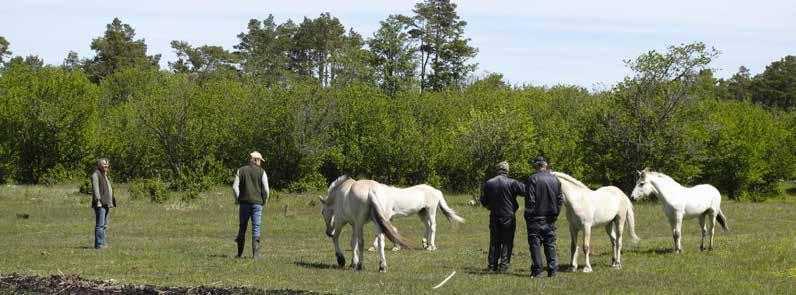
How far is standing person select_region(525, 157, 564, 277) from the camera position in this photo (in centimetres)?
1622

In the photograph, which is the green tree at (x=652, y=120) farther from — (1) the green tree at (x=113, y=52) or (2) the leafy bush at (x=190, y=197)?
(1) the green tree at (x=113, y=52)

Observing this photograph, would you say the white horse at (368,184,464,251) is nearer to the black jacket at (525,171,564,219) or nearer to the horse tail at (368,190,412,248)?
the horse tail at (368,190,412,248)

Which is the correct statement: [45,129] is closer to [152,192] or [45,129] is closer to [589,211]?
[152,192]

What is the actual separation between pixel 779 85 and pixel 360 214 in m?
130

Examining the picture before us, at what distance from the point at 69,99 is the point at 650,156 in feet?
139

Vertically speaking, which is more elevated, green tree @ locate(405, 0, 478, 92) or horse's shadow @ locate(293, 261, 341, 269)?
green tree @ locate(405, 0, 478, 92)

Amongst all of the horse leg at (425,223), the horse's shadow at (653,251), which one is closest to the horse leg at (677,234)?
the horse's shadow at (653,251)

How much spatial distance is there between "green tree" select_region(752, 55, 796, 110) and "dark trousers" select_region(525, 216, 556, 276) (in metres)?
124

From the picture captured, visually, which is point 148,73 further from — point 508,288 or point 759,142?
point 508,288

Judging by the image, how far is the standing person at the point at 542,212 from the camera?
16.2 m

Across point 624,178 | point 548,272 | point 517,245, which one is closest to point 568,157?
point 624,178

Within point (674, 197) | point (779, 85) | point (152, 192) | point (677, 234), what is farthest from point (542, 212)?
point (779, 85)

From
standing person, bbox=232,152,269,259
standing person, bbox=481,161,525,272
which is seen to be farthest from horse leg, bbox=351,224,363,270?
standing person, bbox=481,161,525,272

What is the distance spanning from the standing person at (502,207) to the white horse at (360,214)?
197 centimetres
